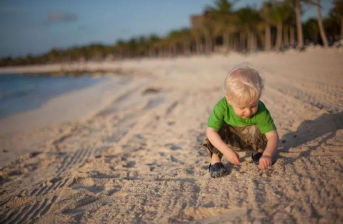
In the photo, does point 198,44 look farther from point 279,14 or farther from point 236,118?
point 236,118

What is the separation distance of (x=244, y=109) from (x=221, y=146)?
1.22 feet

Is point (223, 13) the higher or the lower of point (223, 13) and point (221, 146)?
the higher

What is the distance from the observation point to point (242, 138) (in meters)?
2.29

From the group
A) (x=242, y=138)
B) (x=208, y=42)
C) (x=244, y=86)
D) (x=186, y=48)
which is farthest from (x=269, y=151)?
(x=186, y=48)

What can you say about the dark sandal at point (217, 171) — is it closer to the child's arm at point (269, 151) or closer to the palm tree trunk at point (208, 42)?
the child's arm at point (269, 151)

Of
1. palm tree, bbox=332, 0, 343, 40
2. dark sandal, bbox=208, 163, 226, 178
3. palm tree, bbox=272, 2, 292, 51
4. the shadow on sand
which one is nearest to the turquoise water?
dark sandal, bbox=208, 163, 226, 178

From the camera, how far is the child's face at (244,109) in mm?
1980

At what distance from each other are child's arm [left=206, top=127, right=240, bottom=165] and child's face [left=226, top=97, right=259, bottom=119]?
10.6 inches

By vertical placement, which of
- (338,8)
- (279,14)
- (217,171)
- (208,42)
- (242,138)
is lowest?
(217,171)

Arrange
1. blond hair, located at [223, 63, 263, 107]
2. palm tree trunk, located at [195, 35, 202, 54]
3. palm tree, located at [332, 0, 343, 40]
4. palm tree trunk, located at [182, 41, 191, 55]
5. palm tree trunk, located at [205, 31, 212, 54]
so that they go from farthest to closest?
palm tree trunk, located at [182, 41, 191, 55], palm tree trunk, located at [195, 35, 202, 54], palm tree trunk, located at [205, 31, 212, 54], palm tree, located at [332, 0, 343, 40], blond hair, located at [223, 63, 263, 107]

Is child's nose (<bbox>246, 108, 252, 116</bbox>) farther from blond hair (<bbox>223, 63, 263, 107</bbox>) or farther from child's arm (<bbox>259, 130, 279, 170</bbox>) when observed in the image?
child's arm (<bbox>259, 130, 279, 170</bbox>)

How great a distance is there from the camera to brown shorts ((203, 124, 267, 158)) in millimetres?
2219

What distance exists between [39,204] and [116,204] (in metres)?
0.85

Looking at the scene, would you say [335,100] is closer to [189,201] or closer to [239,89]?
[239,89]
